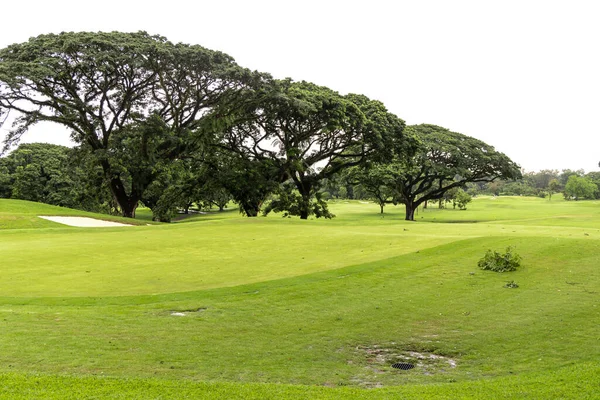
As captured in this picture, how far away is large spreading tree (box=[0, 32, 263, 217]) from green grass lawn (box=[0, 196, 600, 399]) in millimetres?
18975

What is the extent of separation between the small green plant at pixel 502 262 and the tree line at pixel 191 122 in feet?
76.0

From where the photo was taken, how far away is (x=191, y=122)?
1569 inches

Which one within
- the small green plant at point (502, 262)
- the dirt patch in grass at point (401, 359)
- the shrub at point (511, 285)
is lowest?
the dirt patch in grass at point (401, 359)

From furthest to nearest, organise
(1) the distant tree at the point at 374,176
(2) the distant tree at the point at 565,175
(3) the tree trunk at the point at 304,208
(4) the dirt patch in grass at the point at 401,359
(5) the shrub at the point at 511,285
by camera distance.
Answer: (2) the distant tree at the point at 565,175 < (1) the distant tree at the point at 374,176 < (3) the tree trunk at the point at 304,208 < (5) the shrub at the point at 511,285 < (4) the dirt patch in grass at the point at 401,359

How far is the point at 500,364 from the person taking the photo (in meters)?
7.41

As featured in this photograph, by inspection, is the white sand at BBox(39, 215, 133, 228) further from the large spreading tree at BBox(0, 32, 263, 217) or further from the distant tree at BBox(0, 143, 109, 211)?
the distant tree at BBox(0, 143, 109, 211)

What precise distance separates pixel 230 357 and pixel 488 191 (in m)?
180

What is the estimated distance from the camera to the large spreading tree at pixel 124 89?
31859 millimetres

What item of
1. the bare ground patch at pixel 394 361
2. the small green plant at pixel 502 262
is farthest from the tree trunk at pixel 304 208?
the bare ground patch at pixel 394 361

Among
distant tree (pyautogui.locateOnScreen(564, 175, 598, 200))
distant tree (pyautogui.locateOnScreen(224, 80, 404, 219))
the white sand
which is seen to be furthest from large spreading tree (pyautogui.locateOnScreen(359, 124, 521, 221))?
distant tree (pyautogui.locateOnScreen(564, 175, 598, 200))

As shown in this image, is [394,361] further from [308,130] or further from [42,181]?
[42,181]

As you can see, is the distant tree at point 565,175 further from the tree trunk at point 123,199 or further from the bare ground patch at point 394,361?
the bare ground patch at point 394,361

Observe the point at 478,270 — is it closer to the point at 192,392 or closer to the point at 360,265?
the point at 360,265

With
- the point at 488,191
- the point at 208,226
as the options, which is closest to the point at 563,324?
the point at 208,226
